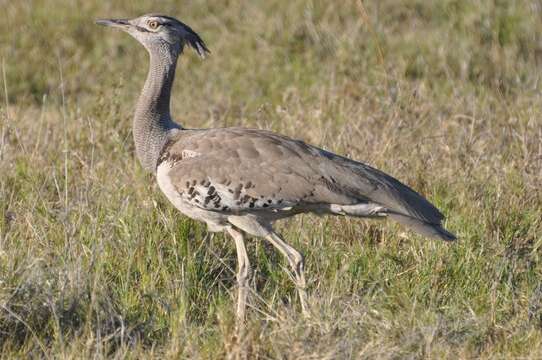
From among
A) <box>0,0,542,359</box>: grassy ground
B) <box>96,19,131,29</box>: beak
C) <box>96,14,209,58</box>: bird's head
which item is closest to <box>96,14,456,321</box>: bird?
<box>0,0,542,359</box>: grassy ground

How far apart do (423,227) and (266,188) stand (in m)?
0.61

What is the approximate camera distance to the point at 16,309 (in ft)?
11.9

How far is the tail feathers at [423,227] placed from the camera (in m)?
3.82

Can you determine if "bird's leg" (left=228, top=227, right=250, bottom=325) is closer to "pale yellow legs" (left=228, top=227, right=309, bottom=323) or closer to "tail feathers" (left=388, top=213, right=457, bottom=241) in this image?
"pale yellow legs" (left=228, top=227, right=309, bottom=323)

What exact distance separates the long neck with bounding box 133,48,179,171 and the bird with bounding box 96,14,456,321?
0.06m

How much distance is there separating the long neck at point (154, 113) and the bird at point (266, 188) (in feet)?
0.20

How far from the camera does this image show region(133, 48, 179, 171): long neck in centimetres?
432

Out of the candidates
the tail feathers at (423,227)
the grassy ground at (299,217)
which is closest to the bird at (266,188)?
the tail feathers at (423,227)

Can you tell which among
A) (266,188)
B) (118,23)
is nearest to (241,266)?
(266,188)

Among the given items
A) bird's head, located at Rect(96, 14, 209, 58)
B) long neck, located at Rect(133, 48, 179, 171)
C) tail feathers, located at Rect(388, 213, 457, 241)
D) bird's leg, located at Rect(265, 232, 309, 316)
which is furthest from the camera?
bird's head, located at Rect(96, 14, 209, 58)

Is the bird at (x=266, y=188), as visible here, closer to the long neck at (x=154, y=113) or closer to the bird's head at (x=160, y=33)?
the long neck at (x=154, y=113)

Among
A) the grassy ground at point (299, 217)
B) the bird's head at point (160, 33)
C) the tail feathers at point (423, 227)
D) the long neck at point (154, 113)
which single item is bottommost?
the grassy ground at point (299, 217)

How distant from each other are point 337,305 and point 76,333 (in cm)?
93

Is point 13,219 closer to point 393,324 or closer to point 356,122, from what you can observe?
point 393,324
